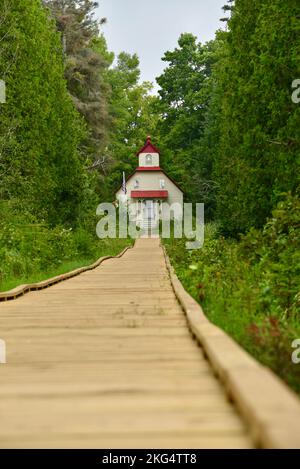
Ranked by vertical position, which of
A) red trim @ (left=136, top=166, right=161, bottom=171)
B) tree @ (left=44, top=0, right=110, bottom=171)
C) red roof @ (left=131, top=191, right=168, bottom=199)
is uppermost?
tree @ (left=44, top=0, right=110, bottom=171)

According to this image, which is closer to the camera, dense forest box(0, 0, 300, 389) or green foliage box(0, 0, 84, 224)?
dense forest box(0, 0, 300, 389)

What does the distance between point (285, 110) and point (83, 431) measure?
18.4 m

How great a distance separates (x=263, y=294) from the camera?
947cm

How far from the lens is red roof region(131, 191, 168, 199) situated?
67250 millimetres

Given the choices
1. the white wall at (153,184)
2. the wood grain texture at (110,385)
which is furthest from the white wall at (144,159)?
the wood grain texture at (110,385)

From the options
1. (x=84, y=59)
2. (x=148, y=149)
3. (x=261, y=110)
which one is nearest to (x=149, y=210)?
(x=148, y=149)

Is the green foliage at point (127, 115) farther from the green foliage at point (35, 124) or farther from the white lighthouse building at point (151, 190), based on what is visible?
the green foliage at point (35, 124)

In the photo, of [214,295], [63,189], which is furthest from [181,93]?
[214,295]

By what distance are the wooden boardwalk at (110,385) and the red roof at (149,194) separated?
188 feet

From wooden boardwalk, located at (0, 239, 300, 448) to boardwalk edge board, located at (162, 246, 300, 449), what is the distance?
10cm

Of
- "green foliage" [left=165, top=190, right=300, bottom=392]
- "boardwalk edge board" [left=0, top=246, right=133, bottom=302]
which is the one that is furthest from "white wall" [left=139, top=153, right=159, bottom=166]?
"green foliage" [left=165, top=190, right=300, bottom=392]

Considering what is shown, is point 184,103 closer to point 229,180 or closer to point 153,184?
point 153,184

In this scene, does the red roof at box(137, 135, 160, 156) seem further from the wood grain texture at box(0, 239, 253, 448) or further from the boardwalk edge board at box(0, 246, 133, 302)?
the wood grain texture at box(0, 239, 253, 448)

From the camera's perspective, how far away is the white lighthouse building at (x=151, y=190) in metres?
67.6
